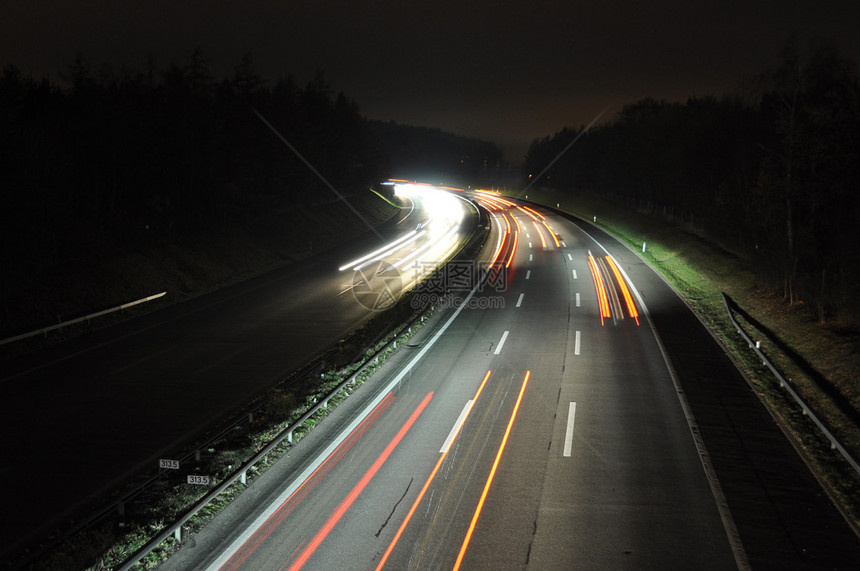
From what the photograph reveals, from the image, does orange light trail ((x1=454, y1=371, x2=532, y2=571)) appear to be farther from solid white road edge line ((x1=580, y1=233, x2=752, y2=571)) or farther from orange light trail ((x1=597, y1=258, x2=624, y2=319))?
orange light trail ((x1=597, y1=258, x2=624, y2=319))

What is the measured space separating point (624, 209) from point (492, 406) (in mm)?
68491

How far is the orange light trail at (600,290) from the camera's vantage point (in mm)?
24536

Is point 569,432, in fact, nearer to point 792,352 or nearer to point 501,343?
point 501,343

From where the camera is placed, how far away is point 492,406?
14305 mm

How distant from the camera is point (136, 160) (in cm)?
3225

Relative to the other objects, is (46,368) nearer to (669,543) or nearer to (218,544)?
(218,544)

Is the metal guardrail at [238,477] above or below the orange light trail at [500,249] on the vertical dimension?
below

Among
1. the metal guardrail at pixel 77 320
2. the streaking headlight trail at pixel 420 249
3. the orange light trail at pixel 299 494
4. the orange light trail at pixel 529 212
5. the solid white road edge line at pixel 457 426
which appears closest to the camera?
the orange light trail at pixel 299 494

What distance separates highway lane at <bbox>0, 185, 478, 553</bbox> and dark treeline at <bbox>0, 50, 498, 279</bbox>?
6.95m

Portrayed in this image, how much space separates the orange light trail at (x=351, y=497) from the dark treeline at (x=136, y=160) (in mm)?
19701

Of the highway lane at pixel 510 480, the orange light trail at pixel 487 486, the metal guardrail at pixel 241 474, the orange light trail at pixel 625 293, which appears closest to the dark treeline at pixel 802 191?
the orange light trail at pixel 625 293

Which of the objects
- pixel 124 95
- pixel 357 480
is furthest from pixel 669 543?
pixel 124 95

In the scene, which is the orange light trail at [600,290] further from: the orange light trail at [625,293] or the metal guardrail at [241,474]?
the metal guardrail at [241,474]

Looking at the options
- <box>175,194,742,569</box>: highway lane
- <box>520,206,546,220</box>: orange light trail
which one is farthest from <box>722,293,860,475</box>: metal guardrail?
<box>520,206,546,220</box>: orange light trail
